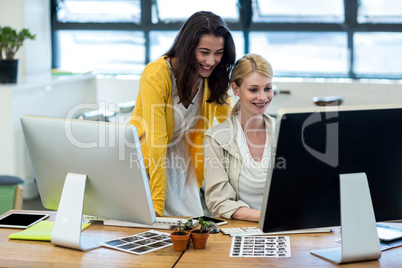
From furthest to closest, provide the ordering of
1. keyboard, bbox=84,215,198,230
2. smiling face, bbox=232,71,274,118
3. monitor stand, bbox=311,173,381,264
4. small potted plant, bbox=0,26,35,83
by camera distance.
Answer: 1. small potted plant, bbox=0,26,35,83
2. smiling face, bbox=232,71,274,118
3. keyboard, bbox=84,215,198,230
4. monitor stand, bbox=311,173,381,264

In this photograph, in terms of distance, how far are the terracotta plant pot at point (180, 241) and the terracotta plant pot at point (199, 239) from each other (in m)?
0.02

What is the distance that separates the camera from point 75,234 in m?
1.81

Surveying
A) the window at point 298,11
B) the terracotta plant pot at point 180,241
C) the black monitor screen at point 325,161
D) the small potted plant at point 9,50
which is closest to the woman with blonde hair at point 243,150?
the terracotta plant pot at point 180,241

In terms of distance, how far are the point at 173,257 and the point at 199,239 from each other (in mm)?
107

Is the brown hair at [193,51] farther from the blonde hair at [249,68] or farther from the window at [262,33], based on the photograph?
the window at [262,33]

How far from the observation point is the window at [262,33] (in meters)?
5.19

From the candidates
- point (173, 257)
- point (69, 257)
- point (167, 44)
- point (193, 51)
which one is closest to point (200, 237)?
point (173, 257)

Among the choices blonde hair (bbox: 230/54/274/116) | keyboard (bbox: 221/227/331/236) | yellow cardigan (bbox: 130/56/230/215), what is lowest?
keyboard (bbox: 221/227/331/236)

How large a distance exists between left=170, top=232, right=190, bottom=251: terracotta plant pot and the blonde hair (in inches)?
30.5

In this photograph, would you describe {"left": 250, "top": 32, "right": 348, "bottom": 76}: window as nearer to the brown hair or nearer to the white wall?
the white wall

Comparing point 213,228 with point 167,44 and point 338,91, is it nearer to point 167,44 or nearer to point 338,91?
point 338,91

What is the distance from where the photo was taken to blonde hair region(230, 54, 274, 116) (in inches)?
92.4

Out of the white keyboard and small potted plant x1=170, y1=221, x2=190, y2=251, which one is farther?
the white keyboard

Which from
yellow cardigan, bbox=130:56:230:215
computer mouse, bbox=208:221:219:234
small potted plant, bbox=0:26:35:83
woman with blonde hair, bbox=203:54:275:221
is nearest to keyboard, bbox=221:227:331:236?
computer mouse, bbox=208:221:219:234
